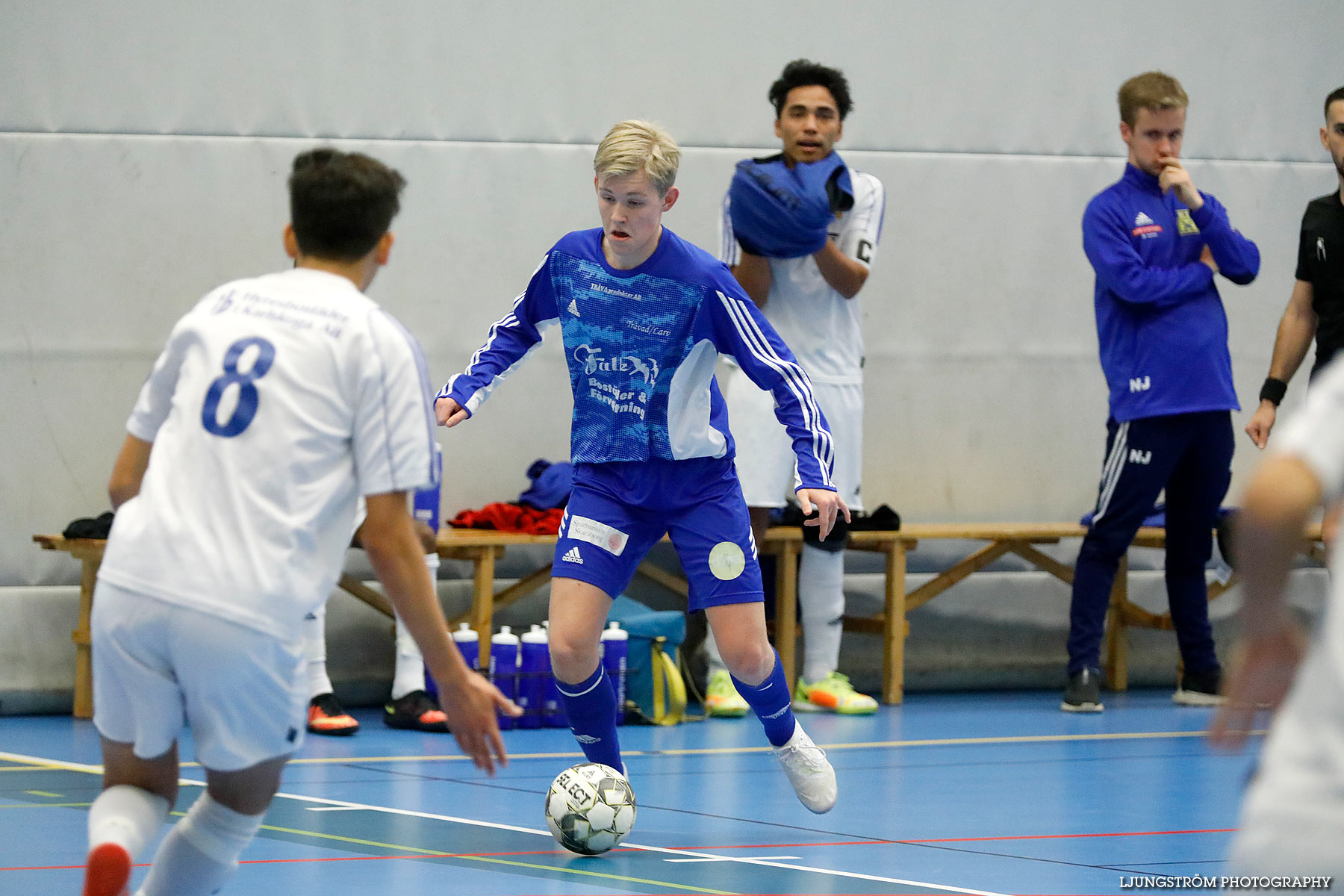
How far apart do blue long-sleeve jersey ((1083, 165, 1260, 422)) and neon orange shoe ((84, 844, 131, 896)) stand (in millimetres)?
5745

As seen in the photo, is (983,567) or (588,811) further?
(983,567)

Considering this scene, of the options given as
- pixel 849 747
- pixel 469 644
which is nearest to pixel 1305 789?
pixel 849 747

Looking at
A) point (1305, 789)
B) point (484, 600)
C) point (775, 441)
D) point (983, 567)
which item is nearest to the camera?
point (1305, 789)

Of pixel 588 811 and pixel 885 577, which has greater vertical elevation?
pixel 885 577

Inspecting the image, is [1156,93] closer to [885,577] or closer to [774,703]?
[885,577]

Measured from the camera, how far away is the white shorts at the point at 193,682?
9.40 feet

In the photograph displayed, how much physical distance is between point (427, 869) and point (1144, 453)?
173 inches

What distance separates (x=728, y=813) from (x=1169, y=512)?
3494 mm

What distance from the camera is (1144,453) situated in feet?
24.9

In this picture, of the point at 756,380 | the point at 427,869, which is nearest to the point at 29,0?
the point at 756,380

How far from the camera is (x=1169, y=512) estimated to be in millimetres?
7941

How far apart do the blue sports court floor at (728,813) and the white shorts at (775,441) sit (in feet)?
3.69

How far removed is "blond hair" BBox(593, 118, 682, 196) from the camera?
15.5 feet

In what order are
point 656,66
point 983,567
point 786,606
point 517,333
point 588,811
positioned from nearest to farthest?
point 588,811, point 517,333, point 786,606, point 656,66, point 983,567
